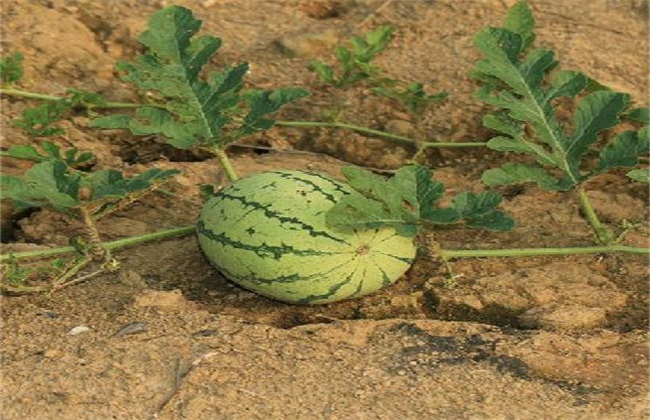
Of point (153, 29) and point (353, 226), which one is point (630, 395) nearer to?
point (353, 226)

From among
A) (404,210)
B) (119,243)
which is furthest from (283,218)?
(119,243)

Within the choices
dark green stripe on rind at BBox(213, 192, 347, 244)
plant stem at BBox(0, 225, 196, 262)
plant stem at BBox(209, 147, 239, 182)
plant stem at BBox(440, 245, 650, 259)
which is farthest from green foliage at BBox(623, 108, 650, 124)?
plant stem at BBox(0, 225, 196, 262)

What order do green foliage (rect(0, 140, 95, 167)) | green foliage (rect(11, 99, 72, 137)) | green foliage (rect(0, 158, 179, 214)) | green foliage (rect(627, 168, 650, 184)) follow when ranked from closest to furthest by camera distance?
green foliage (rect(0, 158, 179, 214)) → green foliage (rect(627, 168, 650, 184)) → green foliage (rect(0, 140, 95, 167)) → green foliage (rect(11, 99, 72, 137))

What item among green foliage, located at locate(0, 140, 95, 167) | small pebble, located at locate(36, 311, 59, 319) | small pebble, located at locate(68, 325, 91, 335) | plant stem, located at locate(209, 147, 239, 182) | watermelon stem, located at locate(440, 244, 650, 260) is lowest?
small pebble, located at locate(36, 311, 59, 319)

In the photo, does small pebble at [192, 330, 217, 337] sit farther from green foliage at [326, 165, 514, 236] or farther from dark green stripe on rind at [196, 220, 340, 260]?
green foliage at [326, 165, 514, 236]

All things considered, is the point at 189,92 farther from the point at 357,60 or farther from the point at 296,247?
the point at 357,60

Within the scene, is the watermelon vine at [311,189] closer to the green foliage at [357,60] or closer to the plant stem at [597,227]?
the plant stem at [597,227]
